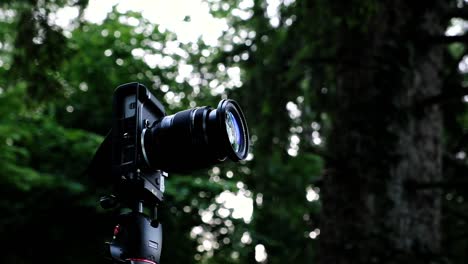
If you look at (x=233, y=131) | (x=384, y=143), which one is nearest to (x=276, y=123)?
(x=384, y=143)

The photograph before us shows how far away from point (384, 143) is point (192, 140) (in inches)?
90.2

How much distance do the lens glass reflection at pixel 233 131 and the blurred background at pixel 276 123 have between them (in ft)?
6.22

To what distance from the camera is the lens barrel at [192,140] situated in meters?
2.07

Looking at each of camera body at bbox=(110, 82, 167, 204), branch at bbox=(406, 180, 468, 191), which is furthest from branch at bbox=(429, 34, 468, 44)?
camera body at bbox=(110, 82, 167, 204)

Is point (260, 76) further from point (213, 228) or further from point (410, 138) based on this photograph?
point (213, 228)

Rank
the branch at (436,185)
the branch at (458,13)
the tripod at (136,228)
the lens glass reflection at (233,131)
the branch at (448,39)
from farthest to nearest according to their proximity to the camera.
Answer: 1. the branch at (458,13)
2. the branch at (448,39)
3. the branch at (436,185)
4. the lens glass reflection at (233,131)
5. the tripod at (136,228)

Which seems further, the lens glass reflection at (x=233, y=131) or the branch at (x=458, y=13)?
the branch at (x=458, y=13)

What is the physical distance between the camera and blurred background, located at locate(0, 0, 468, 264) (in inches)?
160

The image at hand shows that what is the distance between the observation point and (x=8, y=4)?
14.5 feet

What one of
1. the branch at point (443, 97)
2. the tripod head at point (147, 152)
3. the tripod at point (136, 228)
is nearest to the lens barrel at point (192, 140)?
the tripod head at point (147, 152)

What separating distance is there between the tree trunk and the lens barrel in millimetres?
2032

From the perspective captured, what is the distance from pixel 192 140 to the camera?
210 centimetres

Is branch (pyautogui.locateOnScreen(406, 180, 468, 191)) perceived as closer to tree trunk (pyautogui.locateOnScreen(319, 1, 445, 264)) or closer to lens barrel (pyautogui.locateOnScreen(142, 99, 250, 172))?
tree trunk (pyautogui.locateOnScreen(319, 1, 445, 264))

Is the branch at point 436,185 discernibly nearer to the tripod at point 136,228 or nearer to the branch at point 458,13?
Answer: the branch at point 458,13
